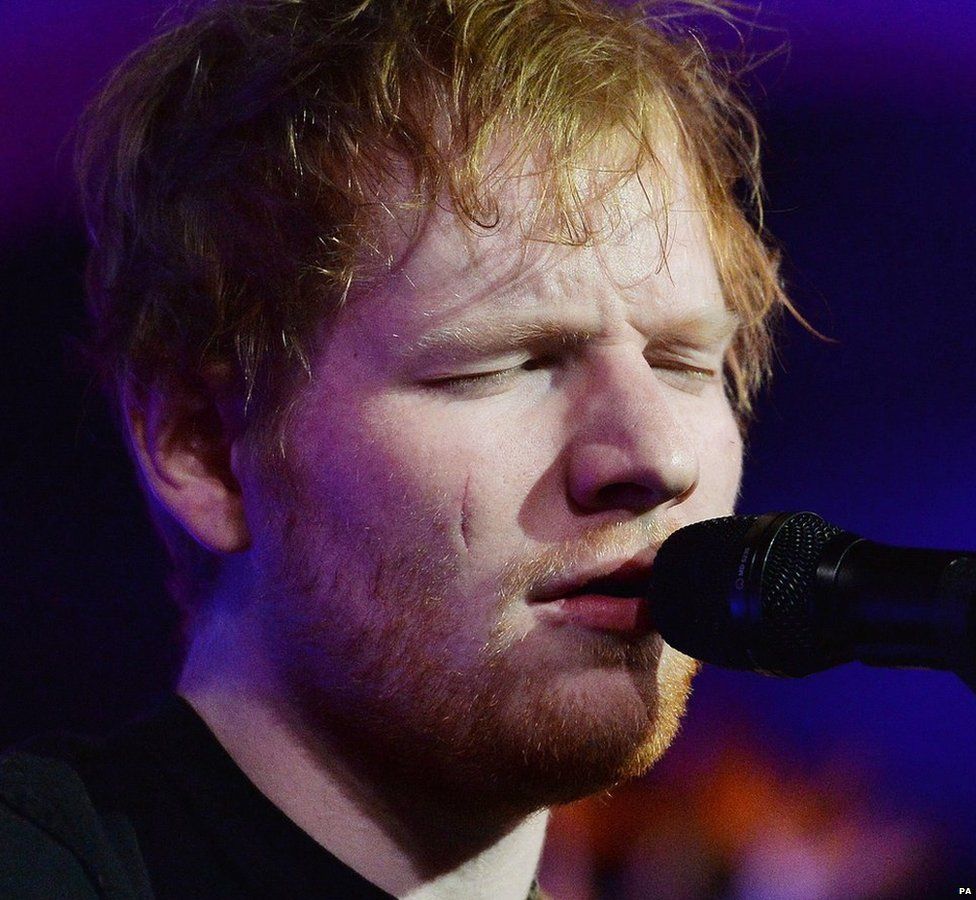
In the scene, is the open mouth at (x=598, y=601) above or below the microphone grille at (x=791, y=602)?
below

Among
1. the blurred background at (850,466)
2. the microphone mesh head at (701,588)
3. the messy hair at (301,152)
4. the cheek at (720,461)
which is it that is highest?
the messy hair at (301,152)

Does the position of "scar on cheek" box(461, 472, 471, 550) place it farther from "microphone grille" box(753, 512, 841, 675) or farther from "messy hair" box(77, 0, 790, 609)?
"microphone grille" box(753, 512, 841, 675)

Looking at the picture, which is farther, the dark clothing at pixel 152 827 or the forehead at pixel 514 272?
the forehead at pixel 514 272

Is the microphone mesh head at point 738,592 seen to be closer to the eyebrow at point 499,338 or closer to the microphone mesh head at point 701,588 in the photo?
the microphone mesh head at point 701,588

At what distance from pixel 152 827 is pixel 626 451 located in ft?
1.99

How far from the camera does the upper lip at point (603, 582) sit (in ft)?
3.92

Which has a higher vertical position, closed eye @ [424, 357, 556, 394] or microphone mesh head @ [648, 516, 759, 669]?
closed eye @ [424, 357, 556, 394]

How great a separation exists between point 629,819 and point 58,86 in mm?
1432

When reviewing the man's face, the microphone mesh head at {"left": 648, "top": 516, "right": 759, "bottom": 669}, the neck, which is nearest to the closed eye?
the man's face

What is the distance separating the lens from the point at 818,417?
80.6 inches

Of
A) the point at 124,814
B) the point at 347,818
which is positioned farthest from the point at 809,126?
the point at 124,814

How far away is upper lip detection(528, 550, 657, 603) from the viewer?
1.19m

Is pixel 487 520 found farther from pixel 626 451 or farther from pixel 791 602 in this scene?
pixel 791 602

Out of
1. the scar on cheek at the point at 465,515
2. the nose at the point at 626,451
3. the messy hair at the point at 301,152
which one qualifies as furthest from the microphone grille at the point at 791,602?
the messy hair at the point at 301,152
